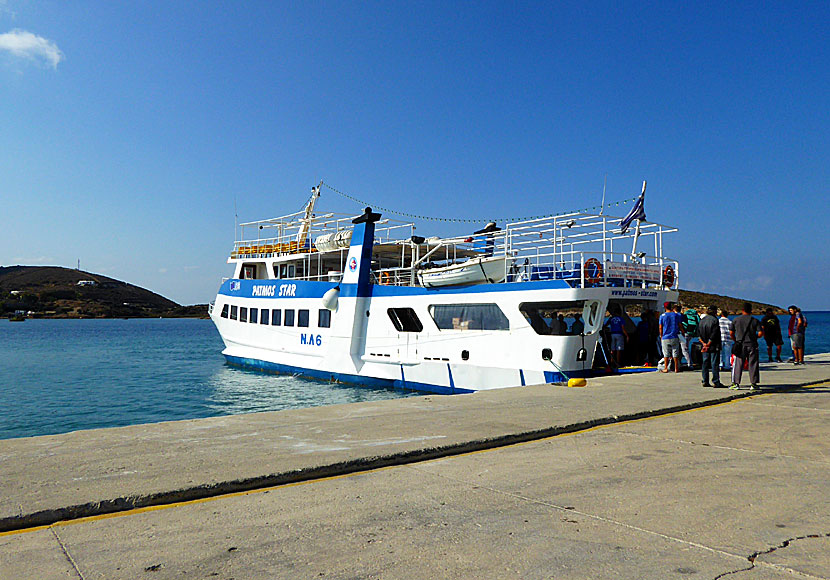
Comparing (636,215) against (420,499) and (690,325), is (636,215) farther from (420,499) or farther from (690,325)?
(420,499)

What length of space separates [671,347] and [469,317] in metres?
5.65

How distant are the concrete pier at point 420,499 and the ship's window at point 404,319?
1157cm

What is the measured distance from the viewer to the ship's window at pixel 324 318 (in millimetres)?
22500

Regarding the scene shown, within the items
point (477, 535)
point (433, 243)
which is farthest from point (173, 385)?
point (477, 535)

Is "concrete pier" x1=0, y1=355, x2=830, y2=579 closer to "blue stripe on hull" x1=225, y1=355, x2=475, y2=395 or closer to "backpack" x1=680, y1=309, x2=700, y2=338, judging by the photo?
"backpack" x1=680, y1=309, x2=700, y2=338

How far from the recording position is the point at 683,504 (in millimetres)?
4559

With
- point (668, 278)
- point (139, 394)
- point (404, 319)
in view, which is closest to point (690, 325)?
point (668, 278)

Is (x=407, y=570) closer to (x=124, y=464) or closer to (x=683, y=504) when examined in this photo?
(x=683, y=504)

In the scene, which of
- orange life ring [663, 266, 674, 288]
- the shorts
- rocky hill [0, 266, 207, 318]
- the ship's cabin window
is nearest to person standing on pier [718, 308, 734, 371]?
orange life ring [663, 266, 674, 288]

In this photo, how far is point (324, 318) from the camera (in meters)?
22.7

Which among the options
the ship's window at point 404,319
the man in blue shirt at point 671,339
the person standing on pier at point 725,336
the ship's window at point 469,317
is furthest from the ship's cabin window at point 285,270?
the person standing on pier at point 725,336

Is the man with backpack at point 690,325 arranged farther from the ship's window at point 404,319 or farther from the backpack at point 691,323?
the ship's window at point 404,319

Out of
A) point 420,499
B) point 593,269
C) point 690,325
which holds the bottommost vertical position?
point 420,499

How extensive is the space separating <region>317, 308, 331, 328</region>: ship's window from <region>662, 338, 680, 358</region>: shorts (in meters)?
12.1
